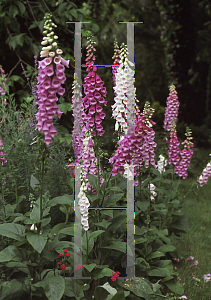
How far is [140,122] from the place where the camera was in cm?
253

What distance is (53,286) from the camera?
1.71 meters

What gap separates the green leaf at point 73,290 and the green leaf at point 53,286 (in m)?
0.19

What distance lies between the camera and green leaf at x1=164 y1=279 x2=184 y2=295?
2.45 meters

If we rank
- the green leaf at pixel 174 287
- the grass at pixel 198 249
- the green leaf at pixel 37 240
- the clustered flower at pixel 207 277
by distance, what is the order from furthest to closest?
the clustered flower at pixel 207 277, the grass at pixel 198 249, the green leaf at pixel 174 287, the green leaf at pixel 37 240

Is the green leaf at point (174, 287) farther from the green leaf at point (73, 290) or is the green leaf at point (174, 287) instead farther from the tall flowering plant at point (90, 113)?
the tall flowering plant at point (90, 113)

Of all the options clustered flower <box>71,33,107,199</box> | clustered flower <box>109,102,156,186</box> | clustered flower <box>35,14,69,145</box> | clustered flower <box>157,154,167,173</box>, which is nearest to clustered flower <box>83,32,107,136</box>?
clustered flower <box>71,33,107,199</box>

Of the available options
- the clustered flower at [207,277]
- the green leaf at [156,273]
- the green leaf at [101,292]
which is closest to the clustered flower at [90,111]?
the green leaf at [101,292]

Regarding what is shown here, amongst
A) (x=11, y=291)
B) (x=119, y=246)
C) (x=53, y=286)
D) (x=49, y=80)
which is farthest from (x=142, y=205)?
(x=49, y=80)

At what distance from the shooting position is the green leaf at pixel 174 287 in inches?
96.3

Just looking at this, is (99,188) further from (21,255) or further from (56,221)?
(56,221)

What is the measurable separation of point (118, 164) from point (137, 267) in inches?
35.2

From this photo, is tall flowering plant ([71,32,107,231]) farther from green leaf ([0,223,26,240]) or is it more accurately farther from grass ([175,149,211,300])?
grass ([175,149,211,300])

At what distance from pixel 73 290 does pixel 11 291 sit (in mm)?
392

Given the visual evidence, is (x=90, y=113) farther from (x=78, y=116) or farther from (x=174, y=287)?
(x=174, y=287)
